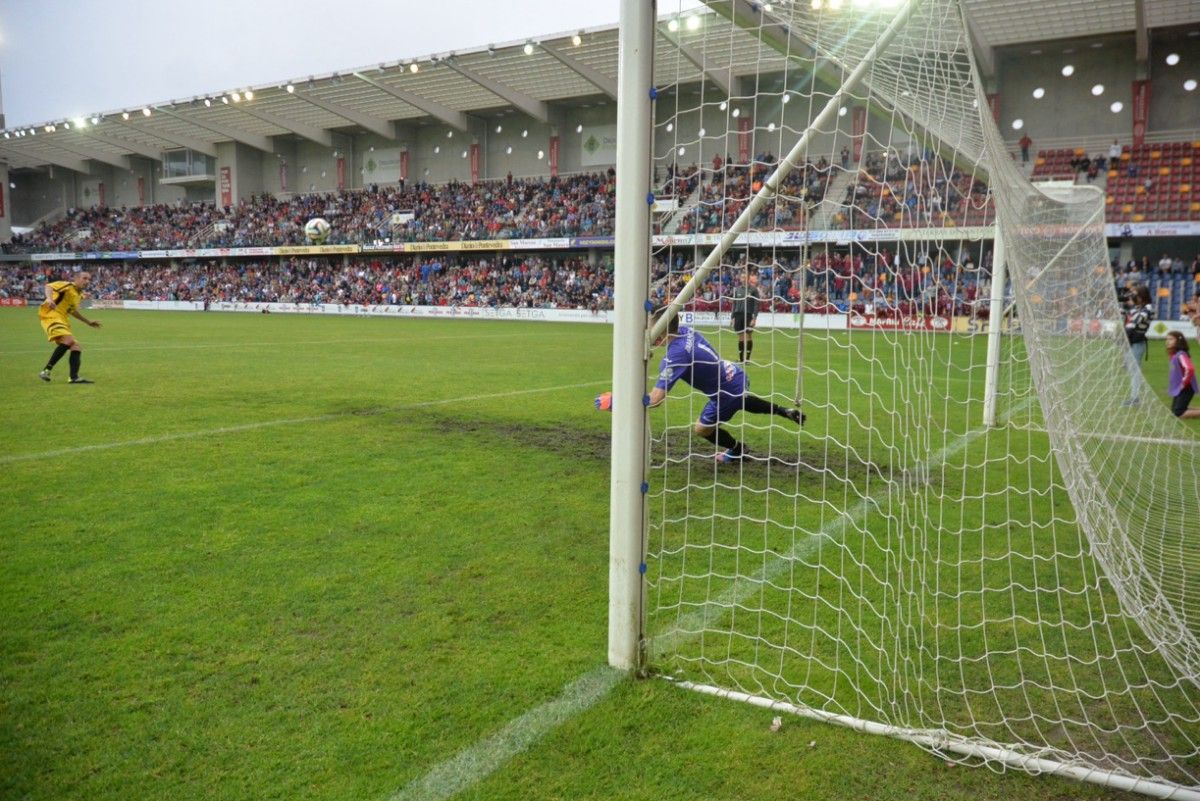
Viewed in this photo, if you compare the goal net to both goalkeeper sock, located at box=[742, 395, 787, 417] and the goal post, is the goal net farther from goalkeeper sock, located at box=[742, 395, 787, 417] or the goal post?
goalkeeper sock, located at box=[742, 395, 787, 417]

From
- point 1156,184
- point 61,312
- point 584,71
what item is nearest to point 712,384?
point 61,312

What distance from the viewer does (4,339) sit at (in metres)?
19.6

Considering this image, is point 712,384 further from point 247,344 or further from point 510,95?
point 510,95

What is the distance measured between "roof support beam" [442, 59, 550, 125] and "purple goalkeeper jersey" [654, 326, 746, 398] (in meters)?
33.2

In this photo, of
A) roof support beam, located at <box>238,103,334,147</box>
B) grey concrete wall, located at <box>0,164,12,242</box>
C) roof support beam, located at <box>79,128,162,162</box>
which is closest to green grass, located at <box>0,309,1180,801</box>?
roof support beam, located at <box>238,103,334,147</box>

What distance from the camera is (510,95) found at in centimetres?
3888

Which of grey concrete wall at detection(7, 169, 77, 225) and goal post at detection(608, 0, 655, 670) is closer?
goal post at detection(608, 0, 655, 670)

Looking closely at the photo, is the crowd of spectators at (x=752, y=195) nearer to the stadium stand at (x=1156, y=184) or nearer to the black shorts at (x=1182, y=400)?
the black shorts at (x=1182, y=400)

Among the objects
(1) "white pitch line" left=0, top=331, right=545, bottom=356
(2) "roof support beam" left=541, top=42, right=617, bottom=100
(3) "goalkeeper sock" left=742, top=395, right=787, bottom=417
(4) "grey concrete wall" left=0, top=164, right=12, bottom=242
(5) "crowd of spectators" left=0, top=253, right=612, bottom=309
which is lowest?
(3) "goalkeeper sock" left=742, top=395, right=787, bottom=417

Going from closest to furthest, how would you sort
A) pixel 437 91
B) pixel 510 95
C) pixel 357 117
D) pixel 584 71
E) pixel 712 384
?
pixel 712 384, pixel 584 71, pixel 510 95, pixel 437 91, pixel 357 117

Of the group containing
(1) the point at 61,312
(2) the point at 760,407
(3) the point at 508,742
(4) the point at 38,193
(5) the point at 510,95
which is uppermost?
(5) the point at 510,95

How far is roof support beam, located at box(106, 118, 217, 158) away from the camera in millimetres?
49487

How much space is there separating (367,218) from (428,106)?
8573 mm

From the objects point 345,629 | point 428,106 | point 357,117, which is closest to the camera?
point 345,629
